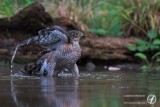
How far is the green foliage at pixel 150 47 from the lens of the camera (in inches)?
536

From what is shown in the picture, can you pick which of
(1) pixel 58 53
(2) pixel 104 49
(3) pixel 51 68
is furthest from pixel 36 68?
(2) pixel 104 49

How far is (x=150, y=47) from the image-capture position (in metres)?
13.9

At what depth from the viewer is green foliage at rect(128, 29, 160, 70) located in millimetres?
13617

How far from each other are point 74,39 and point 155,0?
5.09m

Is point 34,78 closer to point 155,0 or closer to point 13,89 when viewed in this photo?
point 13,89

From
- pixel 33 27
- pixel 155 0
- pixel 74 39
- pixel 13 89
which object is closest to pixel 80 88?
pixel 13 89

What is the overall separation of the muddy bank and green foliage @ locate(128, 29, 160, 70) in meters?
0.20

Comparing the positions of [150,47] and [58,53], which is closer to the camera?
[58,53]

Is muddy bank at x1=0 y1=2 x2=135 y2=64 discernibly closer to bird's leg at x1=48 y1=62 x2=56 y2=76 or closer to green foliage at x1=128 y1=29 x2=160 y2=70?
green foliage at x1=128 y1=29 x2=160 y2=70

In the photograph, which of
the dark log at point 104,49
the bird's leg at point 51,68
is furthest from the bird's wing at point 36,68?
the dark log at point 104,49

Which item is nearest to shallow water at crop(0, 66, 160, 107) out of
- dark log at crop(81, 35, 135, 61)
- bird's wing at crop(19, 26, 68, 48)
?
bird's wing at crop(19, 26, 68, 48)

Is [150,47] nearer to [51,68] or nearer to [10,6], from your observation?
[10,6]

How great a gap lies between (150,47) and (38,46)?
273cm

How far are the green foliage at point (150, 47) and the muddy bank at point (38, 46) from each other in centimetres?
20
